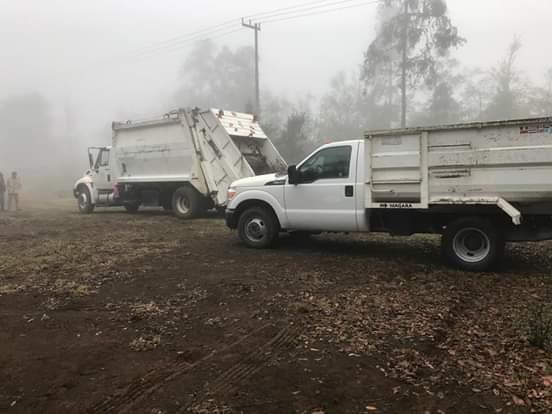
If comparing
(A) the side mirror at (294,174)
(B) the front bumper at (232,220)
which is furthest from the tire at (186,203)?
(A) the side mirror at (294,174)

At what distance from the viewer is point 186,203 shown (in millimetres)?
15938

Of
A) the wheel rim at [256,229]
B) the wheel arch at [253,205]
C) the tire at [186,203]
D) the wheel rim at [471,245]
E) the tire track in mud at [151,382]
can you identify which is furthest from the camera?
the tire at [186,203]

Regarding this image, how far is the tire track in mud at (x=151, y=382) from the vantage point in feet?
11.8

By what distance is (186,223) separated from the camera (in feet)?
48.0

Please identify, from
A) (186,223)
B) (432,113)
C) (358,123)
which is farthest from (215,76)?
(186,223)

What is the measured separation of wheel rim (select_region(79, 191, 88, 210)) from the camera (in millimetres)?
19422

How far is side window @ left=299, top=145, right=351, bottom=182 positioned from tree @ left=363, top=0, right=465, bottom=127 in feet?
88.4

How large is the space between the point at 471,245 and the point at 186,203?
10.1 m

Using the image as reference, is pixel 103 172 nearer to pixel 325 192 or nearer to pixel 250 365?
pixel 325 192

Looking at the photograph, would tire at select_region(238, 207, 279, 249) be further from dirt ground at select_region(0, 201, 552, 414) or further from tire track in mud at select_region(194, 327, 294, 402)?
tire track in mud at select_region(194, 327, 294, 402)

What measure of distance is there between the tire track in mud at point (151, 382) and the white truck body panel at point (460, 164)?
3831mm

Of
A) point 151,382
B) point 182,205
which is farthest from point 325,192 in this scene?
point 182,205

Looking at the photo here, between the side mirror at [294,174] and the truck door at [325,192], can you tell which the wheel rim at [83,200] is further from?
the side mirror at [294,174]

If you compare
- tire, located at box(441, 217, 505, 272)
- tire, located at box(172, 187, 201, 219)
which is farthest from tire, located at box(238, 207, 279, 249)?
tire, located at box(172, 187, 201, 219)
